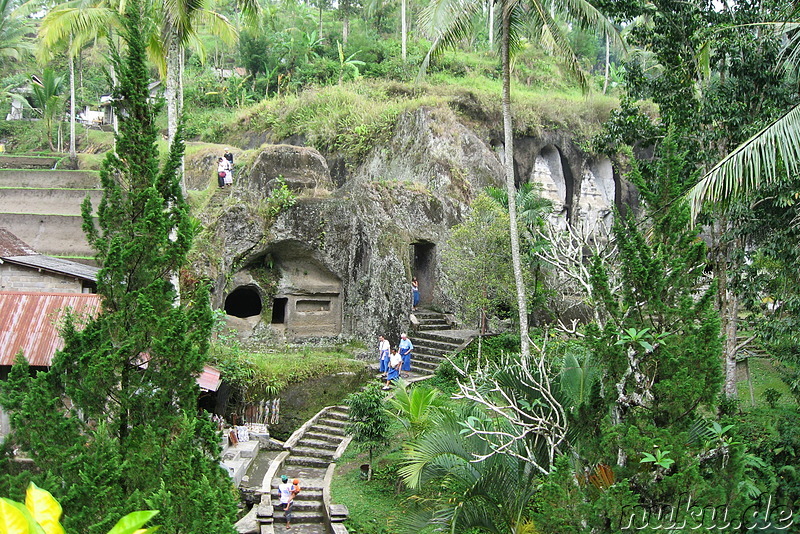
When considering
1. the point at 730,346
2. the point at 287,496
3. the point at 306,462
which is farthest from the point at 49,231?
the point at 730,346

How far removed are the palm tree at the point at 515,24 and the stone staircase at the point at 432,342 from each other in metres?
4.61

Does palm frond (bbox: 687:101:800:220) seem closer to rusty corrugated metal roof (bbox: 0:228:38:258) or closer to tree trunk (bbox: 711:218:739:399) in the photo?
tree trunk (bbox: 711:218:739:399)

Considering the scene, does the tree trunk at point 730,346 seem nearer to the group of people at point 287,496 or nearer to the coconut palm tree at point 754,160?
the coconut palm tree at point 754,160

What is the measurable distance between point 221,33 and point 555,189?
1760cm

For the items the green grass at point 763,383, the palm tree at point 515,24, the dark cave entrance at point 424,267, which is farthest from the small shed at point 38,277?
the green grass at point 763,383

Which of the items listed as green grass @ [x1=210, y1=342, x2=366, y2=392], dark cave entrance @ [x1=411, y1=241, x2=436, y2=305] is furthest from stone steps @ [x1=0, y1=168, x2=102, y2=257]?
dark cave entrance @ [x1=411, y1=241, x2=436, y2=305]

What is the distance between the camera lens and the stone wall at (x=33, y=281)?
15.6 m

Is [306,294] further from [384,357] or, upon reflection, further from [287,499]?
[287,499]

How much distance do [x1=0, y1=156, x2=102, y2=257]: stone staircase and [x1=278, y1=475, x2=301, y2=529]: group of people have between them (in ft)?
35.6

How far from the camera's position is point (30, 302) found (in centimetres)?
1330

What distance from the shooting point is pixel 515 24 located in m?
15.7

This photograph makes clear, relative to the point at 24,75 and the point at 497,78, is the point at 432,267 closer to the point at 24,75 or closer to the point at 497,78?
the point at 497,78

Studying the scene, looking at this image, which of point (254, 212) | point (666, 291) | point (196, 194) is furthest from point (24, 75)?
point (666, 291)

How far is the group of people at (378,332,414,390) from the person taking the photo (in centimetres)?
1862
